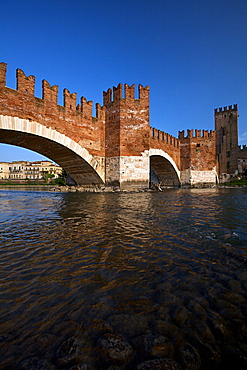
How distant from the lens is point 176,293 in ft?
5.05

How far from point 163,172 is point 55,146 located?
17480 millimetres

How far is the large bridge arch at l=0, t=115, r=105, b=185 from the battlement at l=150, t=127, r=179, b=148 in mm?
8191

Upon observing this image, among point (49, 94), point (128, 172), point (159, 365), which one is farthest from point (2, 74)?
point (159, 365)

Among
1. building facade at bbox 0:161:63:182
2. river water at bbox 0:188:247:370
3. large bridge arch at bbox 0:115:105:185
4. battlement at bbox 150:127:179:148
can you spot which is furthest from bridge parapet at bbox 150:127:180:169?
building facade at bbox 0:161:63:182

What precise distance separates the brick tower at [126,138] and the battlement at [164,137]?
500 cm

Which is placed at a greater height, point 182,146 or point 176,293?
point 182,146

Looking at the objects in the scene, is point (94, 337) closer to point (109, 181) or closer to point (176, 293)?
point (176, 293)

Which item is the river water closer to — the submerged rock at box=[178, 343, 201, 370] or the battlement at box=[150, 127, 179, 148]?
the submerged rock at box=[178, 343, 201, 370]

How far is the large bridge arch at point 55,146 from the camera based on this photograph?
1054cm

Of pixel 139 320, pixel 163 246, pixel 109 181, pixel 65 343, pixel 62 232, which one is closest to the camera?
pixel 65 343

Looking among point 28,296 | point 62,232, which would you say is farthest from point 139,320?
point 62,232

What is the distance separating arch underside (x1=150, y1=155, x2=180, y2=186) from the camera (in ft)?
80.4

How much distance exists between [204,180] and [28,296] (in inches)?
1100

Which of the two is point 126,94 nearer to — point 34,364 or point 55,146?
point 55,146
